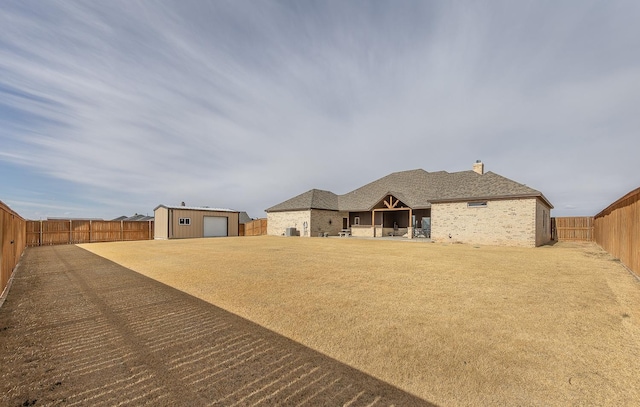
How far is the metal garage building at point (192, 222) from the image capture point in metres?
28.3

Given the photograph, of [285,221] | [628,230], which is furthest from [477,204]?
[285,221]

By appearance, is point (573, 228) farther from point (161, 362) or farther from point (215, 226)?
point (215, 226)

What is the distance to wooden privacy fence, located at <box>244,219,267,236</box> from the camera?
121 feet

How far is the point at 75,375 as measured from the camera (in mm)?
3021

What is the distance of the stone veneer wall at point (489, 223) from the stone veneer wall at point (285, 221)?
14376 millimetres

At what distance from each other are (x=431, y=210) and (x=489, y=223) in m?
4.44

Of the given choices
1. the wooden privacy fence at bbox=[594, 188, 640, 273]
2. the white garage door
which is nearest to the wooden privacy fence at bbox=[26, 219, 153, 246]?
the white garage door

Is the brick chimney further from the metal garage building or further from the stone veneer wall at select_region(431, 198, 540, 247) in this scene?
the metal garage building

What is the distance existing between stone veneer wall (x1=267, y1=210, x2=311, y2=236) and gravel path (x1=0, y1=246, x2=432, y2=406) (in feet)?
85.4

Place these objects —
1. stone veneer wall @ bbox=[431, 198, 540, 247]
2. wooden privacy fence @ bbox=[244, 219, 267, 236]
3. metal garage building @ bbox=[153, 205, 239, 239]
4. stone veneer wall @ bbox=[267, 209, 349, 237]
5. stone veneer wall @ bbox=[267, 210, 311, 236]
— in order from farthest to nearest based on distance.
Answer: wooden privacy fence @ bbox=[244, 219, 267, 236] < stone veneer wall @ bbox=[267, 210, 311, 236] < stone veneer wall @ bbox=[267, 209, 349, 237] < metal garage building @ bbox=[153, 205, 239, 239] < stone veneer wall @ bbox=[431, 198, 540, 247]

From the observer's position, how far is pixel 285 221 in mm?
33656

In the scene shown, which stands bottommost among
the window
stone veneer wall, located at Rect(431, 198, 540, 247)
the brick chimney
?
stone veneer wall, located at Rect(431, 198, 540, 247)

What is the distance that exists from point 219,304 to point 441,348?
4.12 meters

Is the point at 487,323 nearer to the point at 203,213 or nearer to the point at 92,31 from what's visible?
the point at 92,31
